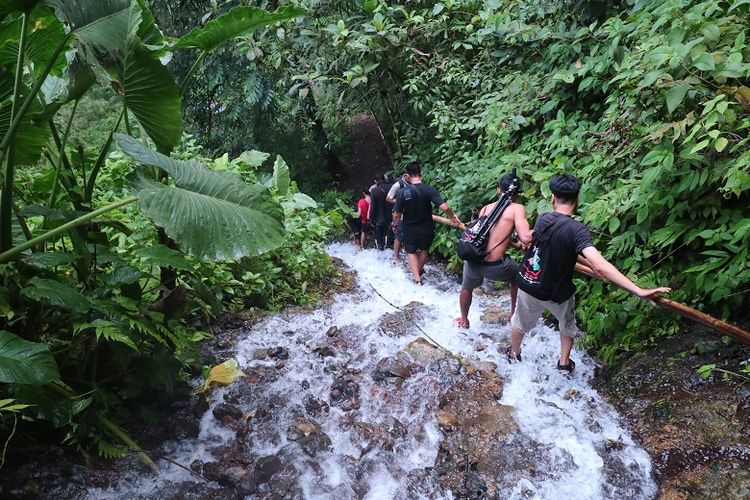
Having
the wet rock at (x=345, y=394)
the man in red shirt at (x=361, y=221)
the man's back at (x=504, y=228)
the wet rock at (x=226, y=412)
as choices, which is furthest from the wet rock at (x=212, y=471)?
the man in red shirt at (x=361, y=221)

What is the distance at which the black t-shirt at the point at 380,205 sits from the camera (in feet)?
28.9

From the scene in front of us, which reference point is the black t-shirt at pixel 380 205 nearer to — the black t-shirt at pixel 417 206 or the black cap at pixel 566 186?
the black t-shirt at pixel 417 206

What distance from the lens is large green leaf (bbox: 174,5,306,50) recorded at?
2.95m

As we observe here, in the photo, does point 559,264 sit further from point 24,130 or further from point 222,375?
point 24,130

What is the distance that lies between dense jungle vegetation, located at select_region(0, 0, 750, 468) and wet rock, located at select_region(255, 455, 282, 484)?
2.77ft

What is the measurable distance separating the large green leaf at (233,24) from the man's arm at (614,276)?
8.24ft

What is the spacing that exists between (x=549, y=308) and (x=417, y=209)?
2829mm

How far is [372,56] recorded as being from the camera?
901 cm

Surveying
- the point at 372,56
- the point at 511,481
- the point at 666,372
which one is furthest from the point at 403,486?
the point at 372,56

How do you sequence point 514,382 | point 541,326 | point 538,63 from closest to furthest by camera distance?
point 514,382
point 541,326
point 538,63

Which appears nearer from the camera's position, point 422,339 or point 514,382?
point 514,382

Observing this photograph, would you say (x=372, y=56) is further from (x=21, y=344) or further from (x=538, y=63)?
(x=21, y=344)

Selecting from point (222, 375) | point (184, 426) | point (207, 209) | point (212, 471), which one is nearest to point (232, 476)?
point (212, 471)

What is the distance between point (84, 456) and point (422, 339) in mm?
3069
